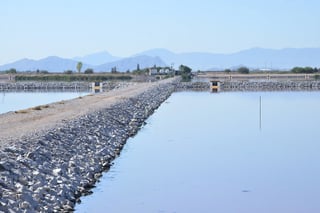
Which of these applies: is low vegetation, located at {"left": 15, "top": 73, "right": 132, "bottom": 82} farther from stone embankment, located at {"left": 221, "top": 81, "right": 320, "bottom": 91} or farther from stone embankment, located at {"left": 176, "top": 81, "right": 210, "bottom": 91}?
stone embankment, located at {"left": 221, "top": 81, "right": 320, "bottom": 91}

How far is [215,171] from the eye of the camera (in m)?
16.1

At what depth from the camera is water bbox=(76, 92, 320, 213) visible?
12.4 meters

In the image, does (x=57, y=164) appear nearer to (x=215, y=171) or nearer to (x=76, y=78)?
(x=215, y=171)

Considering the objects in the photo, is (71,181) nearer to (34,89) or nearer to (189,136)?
(189,136)

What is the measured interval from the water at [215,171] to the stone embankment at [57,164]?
1.29 ft

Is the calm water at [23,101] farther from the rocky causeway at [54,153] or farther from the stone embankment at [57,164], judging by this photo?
the stone embankment at [57,164]

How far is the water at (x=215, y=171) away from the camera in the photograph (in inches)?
490

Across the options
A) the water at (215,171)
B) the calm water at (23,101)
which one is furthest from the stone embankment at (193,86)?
the water at (215,171)

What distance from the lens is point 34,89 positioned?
240ft

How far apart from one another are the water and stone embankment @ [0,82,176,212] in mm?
394

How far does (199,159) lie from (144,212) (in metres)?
6.66

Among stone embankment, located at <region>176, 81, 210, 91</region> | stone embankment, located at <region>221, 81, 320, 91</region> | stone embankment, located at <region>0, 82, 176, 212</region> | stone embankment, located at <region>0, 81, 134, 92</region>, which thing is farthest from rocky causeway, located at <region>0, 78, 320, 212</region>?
stone embankment, located at <region>221, 81, 320, 91</region>

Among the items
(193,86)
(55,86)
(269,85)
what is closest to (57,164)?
(193,86)

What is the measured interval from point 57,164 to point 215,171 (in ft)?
13.8
